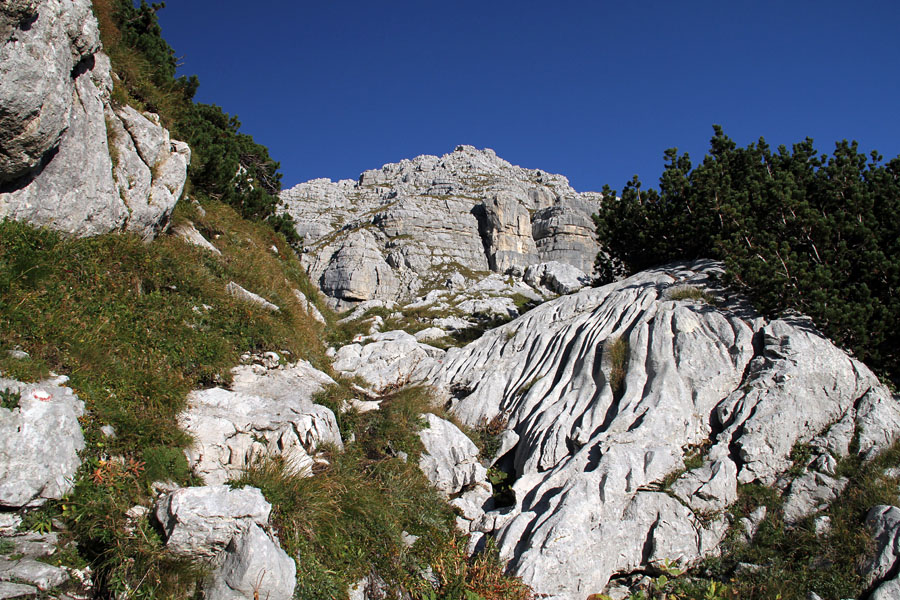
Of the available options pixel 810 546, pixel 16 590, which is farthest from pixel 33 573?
pixel 810 546

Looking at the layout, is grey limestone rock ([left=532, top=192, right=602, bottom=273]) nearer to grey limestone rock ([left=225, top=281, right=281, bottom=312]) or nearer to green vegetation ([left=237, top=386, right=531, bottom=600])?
grey limestone rock ([left=225, top=281, right=281, bottom=312])

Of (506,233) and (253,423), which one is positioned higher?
(506,233)

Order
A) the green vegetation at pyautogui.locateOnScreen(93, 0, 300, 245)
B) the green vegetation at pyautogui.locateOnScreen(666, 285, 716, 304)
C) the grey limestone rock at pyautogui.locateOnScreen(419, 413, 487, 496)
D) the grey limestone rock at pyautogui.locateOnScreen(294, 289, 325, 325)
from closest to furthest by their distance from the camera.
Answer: the grey limestone rock at pyautogui.locateOnScreen(419, 413, 487, 496), the green vegetation at pyautogui.locateOnScreen(93, 0, 300, 245), the green vegetation at pyautogui.locateOnScreen(666, 285, 716, 304), the grey limestone rock at pyautogui.locateOnScreen(294, 289, 325, 325)

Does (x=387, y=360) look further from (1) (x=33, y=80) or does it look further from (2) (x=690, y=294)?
(1) (x=33, y=80)

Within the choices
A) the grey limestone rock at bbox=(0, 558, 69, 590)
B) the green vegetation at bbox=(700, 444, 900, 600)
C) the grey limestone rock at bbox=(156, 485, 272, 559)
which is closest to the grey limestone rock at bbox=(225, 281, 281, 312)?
the grey limestone rock at bbox=(156, 485, 272, 559)

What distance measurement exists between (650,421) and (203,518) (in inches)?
443

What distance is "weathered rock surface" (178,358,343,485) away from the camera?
989 cm

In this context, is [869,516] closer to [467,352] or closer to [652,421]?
[652,421]

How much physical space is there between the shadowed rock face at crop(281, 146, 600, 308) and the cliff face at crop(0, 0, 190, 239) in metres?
58.3

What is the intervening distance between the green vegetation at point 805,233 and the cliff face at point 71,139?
18522mm

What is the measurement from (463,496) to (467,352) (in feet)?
28.5

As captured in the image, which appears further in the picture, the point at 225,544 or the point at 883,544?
the point at 883,544

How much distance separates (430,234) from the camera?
295ft

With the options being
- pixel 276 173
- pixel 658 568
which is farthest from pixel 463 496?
pixel 276 173
